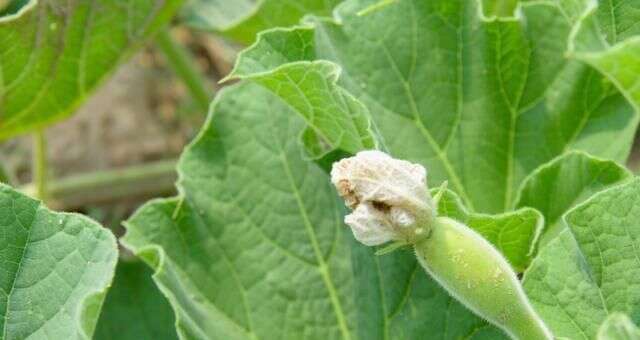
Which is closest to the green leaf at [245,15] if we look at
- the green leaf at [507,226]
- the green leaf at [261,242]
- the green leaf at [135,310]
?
the green leaf at [261,242]

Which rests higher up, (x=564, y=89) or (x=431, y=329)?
(x=564, y=89)

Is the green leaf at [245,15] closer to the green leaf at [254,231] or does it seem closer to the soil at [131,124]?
the green leaf at [254,231]

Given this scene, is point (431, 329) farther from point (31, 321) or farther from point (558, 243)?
point (31, 321)

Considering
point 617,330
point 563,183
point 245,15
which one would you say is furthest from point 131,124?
point 617,330

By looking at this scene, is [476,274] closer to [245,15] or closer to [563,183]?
[563,183]

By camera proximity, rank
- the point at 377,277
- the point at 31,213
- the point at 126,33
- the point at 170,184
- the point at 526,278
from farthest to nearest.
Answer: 1. the point at 170,184
2. the point at 126,33
3. the point at 377,277
4. the point at 31,213
5. the point at 526,278

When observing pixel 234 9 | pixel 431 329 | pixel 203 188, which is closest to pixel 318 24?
pixel 203 188
